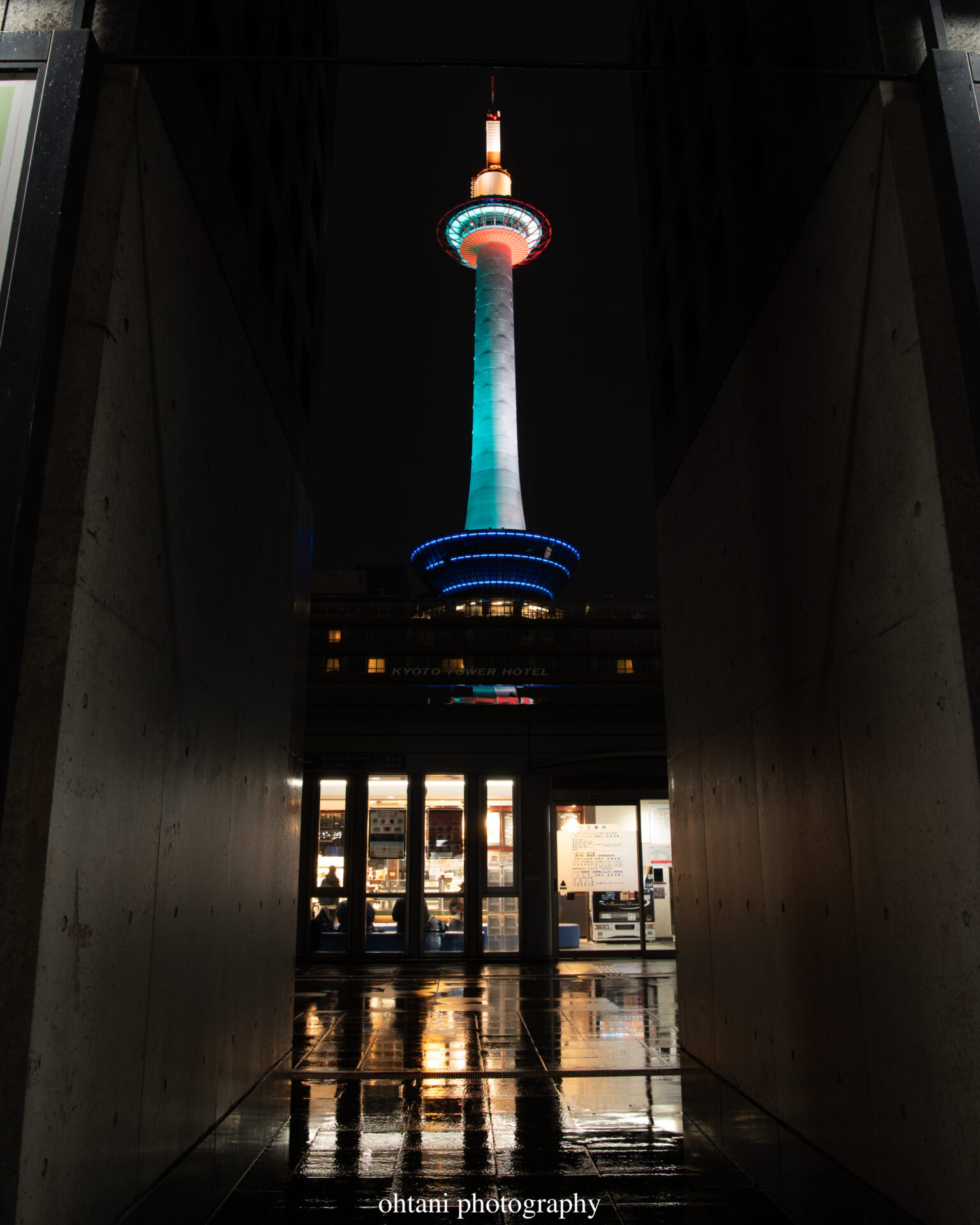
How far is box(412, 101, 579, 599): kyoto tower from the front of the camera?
7794 cm

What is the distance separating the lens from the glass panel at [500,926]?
18.0m

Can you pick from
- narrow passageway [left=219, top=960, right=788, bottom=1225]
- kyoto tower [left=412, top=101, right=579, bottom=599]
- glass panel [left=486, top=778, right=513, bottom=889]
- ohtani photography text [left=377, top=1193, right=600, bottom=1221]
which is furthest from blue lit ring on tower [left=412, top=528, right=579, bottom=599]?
ohtani photography text [left=377, top=1193, right=600, bottom=1221]

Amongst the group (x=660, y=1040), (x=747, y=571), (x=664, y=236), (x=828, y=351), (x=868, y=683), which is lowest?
(x=660, y=1040)

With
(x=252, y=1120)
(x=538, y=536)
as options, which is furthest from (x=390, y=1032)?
(x=538, y=536)

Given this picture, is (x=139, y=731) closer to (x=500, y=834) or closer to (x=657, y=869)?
(x=500, y=834)

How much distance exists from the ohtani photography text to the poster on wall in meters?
12.4

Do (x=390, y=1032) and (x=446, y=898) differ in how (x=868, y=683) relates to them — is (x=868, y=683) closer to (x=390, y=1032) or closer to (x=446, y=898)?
(x=390, y=1032)

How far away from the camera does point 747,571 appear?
684 cm

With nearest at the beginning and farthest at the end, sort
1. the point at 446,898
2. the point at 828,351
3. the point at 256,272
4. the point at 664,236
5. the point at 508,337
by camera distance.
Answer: the point at 828,351, the point at 256,272, the point at 664,236, the point at 446,898, the point at 508,337

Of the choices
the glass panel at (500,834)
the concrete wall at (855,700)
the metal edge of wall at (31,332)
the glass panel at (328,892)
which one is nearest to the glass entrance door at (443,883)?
the glass panel at (500,834)

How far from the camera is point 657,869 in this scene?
1828cm

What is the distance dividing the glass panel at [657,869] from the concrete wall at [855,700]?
10693 millimetres

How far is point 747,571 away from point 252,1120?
5.20 metres

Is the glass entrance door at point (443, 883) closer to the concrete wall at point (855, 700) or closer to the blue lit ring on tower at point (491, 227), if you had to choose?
the concrete wall at point (855, 700)
